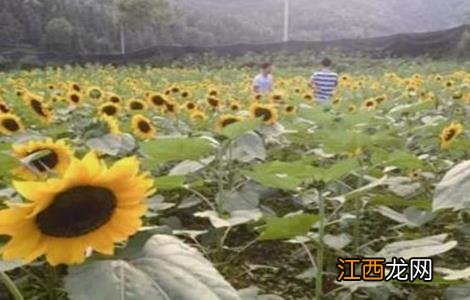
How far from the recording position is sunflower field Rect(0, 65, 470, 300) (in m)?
0.83

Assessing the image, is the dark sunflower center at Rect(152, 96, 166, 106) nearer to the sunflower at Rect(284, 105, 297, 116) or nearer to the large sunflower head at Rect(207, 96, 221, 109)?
the large sunflower head at Rect(207, 96, 221, 109)

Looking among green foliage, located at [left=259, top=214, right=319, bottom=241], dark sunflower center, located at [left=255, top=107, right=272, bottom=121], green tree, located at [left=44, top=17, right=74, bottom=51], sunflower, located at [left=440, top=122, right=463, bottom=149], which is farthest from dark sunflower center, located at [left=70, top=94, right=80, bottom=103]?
green tree, located at [left=44, top=17, right=74, bottom=51]

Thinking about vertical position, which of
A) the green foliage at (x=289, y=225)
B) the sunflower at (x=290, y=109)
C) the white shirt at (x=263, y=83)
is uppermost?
the green foliage at (x=289, y=225)

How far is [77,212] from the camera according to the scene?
83cm

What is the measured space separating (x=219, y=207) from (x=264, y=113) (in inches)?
39.1

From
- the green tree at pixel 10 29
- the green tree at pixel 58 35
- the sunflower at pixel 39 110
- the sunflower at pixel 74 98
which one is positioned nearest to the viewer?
the sunflower at pixel 39 110

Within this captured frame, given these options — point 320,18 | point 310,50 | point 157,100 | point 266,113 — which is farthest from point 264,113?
point 320,18

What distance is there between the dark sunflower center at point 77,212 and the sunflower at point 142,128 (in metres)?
1.69

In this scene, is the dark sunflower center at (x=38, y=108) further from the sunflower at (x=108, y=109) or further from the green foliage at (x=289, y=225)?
the green foliage at (x=289, y=225)

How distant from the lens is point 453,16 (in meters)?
51.2

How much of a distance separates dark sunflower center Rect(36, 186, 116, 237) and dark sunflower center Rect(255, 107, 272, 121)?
1.76 m

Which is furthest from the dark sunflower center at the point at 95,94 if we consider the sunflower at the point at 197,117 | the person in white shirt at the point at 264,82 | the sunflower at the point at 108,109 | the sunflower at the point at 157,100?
the person in white shirt at the point at 264,82

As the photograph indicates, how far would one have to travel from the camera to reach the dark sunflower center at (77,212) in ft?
2.65

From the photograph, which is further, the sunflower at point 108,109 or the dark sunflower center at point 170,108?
the dark sunflower center at point 170,108
